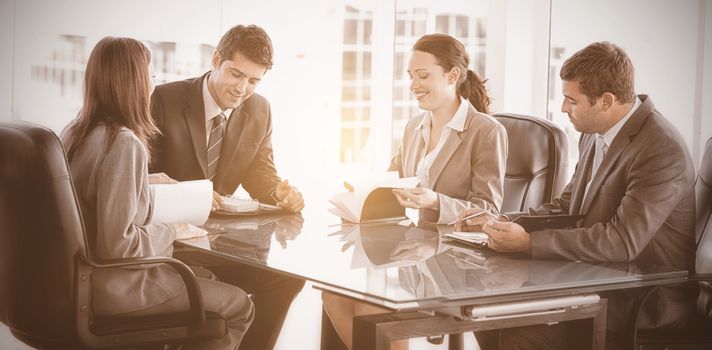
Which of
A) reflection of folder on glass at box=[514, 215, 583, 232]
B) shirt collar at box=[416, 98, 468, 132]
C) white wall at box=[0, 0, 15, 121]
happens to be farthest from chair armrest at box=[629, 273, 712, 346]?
white wall at box=[0, 0, 15, 121]

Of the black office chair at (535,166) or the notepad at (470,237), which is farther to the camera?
the black office chair at (535,166)

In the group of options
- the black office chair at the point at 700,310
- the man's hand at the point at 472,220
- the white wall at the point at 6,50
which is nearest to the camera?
the black office chair at the point at 700,310

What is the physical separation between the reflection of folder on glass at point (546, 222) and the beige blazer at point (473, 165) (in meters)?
0.56

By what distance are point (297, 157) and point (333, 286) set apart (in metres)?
4.01

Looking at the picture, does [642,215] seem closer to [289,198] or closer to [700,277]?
[700,277]

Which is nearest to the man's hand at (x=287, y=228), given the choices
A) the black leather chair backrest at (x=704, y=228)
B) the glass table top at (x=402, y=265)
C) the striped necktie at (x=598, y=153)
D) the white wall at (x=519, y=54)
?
the glass table top at (x=402, y=265)

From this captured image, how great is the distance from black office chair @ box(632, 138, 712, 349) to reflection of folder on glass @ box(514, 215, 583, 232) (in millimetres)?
328

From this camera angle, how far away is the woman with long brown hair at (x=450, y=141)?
118 inches

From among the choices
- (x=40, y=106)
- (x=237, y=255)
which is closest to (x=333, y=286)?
(x=237, y=255)

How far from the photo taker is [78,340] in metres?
2.09

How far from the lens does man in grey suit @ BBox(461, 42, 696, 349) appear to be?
223 cm

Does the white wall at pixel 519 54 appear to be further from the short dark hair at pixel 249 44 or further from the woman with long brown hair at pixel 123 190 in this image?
the woman with long brown hair at pixel 123 190

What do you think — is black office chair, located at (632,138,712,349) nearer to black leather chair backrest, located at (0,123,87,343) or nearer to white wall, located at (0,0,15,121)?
black leather chair backrest, located at (0,123,87,343)

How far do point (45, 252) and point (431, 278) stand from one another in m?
0.99
